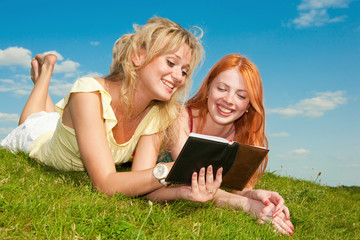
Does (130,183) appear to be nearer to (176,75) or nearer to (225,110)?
(176,75)

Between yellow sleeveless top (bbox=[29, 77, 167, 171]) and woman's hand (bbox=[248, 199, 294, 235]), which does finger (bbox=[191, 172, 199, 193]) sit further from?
yellow sleeveless top (bbox=[29, 77, 167, 171])

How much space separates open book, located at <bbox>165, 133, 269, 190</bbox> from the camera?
339 centimetres

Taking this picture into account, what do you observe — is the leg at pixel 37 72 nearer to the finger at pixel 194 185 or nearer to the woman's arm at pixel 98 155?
the woman's arm at pixel 98 155

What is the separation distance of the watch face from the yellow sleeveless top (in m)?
1.20

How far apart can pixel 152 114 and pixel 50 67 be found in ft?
14.2

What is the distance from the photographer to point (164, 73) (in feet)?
14.8

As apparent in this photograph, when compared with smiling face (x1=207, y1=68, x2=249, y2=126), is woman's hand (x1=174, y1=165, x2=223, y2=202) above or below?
below

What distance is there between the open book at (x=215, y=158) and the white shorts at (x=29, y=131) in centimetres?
459

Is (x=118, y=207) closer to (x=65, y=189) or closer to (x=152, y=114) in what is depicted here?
(x=65, y=189)

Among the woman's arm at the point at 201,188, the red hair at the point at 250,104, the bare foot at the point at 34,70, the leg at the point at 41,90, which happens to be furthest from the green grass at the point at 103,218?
the bare foot at the point at 34,70

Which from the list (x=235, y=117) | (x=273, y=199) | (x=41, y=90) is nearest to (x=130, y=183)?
(x=273, y=199)

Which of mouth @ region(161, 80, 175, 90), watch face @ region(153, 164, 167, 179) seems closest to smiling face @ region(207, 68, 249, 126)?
mouth @ region(161, 80, 175, 90)

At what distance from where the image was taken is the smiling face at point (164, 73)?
14.8ft

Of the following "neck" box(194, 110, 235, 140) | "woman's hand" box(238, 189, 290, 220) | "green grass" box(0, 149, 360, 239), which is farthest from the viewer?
"neck" box(194, 110, 235, 140)
